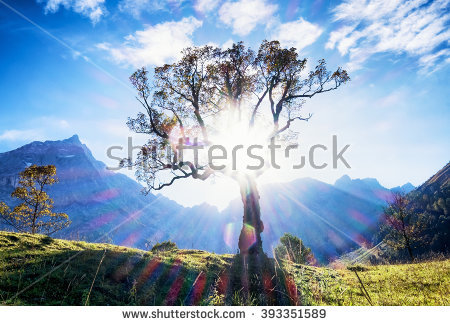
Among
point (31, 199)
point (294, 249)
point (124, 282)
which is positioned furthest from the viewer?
point (294, 249)

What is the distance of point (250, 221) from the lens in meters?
17.1

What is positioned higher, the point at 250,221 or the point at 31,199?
the point at 31,199

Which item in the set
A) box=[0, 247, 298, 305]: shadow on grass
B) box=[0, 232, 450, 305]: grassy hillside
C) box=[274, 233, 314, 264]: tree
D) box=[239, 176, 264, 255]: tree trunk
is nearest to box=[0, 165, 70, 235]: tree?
box=[0, 232, 450, 305]: grassy hillside

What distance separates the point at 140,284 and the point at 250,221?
1115 cm

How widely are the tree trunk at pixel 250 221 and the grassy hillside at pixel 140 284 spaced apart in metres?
6.56

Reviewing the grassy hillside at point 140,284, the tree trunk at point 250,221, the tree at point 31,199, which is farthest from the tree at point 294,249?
the tree at point 31,199

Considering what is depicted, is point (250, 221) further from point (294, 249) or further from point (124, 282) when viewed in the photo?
point (294, 249)

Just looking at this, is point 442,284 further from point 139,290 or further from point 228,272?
point 139,290

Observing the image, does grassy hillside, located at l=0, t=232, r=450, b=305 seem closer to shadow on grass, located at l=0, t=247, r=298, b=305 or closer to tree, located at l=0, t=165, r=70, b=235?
shadow on grass, located at l=0, t=247, r=298, b=305

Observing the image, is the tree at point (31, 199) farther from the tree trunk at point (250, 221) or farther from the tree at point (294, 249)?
the tree at point (294, 249)

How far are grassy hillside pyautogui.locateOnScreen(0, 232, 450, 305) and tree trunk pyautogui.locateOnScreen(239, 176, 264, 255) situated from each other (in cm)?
656

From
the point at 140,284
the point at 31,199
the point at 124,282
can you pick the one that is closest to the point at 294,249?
the point at 140,284

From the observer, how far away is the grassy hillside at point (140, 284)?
5.47 metres

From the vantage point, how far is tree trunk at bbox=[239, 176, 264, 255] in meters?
15.7
